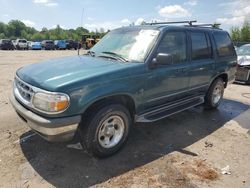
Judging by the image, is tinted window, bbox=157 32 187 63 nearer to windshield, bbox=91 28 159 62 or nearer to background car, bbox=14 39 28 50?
windshield, bbox=91 28 159 62

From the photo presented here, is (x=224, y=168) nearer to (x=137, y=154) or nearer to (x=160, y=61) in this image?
(x=137, y=154)

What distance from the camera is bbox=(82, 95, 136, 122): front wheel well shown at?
370 centimetres

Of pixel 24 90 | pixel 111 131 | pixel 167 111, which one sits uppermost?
pixel 24 90

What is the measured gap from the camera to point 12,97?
13.8 feet

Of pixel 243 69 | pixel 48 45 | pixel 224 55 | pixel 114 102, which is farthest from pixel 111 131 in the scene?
pixel 48 45

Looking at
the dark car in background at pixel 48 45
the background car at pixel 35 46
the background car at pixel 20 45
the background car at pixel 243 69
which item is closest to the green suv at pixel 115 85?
the background car at pixel 243 69

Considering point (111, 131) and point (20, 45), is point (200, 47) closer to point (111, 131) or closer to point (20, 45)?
point (111, 131)

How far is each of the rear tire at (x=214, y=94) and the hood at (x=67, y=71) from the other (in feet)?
9.75

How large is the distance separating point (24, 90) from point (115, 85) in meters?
1.30

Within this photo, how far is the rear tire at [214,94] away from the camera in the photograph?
6430 mm

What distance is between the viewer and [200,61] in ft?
18.3

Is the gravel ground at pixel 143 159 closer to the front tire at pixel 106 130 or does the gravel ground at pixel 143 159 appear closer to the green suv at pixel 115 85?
the front tire at pixel 106 130

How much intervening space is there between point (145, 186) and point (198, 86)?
303 cm

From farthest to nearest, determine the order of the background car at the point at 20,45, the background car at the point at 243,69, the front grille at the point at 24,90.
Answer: the background car at the point at 20,45 < the background car at the point at 243,69 < the front grille at the point at 24,90
